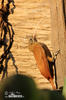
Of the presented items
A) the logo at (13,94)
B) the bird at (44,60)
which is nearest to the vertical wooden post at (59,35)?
the bird at (44,60)

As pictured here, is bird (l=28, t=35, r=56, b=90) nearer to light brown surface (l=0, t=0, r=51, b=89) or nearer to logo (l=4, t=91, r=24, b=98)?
light brown surface (l=0, t=0, r=51, b=89)

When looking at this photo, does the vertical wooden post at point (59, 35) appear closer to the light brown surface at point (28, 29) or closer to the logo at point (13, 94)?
the light brown surface at point (28, 29)

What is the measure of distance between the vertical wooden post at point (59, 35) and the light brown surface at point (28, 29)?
8 cm

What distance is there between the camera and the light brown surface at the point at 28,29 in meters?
1.84

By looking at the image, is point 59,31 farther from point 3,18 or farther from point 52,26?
point 3,18

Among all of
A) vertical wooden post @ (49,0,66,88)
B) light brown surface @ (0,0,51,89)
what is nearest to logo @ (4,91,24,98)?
vertical wooden post @ (49,0,66,88)

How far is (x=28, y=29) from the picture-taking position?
1.90 metres

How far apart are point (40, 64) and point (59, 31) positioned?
13.5 inches

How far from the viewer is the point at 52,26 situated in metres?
1.78

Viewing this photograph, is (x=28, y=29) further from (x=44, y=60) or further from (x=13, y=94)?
(x=13, y=94)

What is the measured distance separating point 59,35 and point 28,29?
309 mm

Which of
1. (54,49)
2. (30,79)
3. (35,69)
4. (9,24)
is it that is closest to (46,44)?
(54,49)

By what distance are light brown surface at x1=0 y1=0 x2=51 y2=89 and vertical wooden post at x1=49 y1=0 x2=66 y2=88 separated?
81 mm

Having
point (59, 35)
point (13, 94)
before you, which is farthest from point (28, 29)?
point (13, 94)
